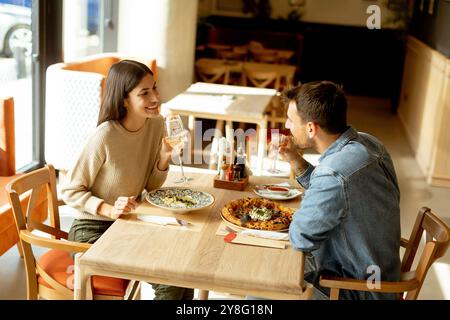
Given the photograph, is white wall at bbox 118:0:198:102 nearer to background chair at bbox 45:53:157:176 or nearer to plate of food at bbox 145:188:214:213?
background chair at bbox 45:53:157:176

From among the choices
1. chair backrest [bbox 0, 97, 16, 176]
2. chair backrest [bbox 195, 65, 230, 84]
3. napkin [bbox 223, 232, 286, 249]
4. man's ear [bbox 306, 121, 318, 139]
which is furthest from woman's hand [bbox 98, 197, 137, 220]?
chair backrest [bbox 195, 65, 230, 84]

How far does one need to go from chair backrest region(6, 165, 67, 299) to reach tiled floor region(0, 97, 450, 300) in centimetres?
80

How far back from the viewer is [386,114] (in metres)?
9.36

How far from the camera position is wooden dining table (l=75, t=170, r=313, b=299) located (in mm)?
1771

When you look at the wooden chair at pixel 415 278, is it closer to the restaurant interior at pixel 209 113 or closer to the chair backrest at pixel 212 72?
the restaurant interior at pixel 209 113

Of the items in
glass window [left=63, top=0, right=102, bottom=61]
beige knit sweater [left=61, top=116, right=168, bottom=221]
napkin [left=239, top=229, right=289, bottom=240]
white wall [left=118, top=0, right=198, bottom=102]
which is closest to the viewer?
napkin [left=239, top=229, right=289, bottom=240]

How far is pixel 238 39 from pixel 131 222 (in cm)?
880

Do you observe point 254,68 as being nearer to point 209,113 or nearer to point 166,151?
point 209,113

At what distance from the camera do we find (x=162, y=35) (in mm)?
6391

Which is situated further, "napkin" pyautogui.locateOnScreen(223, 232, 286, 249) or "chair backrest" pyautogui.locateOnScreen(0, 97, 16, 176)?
"chair backrest" pyautogui.locateOnScreen(0, 97, 16, 176)

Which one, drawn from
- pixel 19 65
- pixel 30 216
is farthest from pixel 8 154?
pixel 30 216

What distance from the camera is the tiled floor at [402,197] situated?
3.30 m

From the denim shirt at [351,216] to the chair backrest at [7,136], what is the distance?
2.28 m

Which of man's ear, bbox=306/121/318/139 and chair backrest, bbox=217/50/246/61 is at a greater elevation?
man's ear, bbox=306/121/318/139
